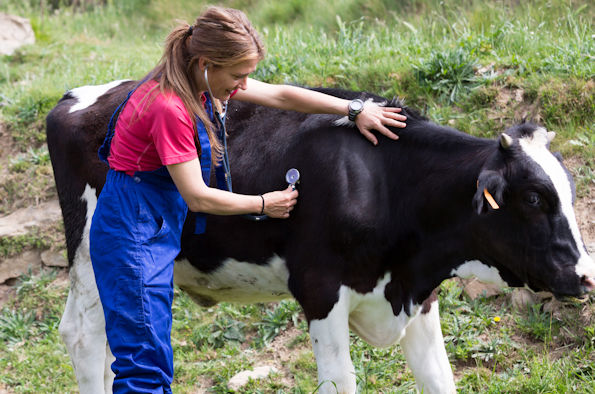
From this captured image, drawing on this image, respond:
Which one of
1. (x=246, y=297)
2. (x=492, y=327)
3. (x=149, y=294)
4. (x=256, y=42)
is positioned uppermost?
(x=256, y=42)

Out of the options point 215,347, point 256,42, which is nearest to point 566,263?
point 256,42

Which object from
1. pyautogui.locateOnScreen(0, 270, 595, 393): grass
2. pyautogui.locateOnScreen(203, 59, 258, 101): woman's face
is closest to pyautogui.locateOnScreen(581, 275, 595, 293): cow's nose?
pyautogui.locateOnScreen(0, 270, 595, 393): grass

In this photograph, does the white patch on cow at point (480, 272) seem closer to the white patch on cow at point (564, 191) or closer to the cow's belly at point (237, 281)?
the white patch on cow at point (564, 191)

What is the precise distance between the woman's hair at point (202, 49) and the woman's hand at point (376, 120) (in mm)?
818

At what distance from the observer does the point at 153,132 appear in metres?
3.40

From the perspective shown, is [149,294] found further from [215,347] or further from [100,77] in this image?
[100,77]

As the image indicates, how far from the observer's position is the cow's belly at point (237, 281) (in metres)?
4.39

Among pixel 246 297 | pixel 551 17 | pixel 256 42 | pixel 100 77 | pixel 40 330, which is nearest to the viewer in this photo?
pixel 256 42

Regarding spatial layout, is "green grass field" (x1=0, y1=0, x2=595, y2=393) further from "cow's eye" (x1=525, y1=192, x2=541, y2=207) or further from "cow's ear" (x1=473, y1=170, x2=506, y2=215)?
"cow's ear" (x1=473, y1=170, x2=506, y2=215)

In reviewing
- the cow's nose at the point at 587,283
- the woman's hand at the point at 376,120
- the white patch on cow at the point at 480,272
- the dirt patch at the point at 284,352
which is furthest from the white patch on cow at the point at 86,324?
the cow's nose at the point at 587,283

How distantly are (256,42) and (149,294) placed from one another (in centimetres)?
120

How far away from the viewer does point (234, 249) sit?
4.43 meters

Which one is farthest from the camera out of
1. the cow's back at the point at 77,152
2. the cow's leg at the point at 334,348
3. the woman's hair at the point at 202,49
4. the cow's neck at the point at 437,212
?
the cow's back at the point at 77,152

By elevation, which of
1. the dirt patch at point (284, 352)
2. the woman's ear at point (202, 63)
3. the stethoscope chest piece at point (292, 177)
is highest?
the woman's ear at point (202, 63)
